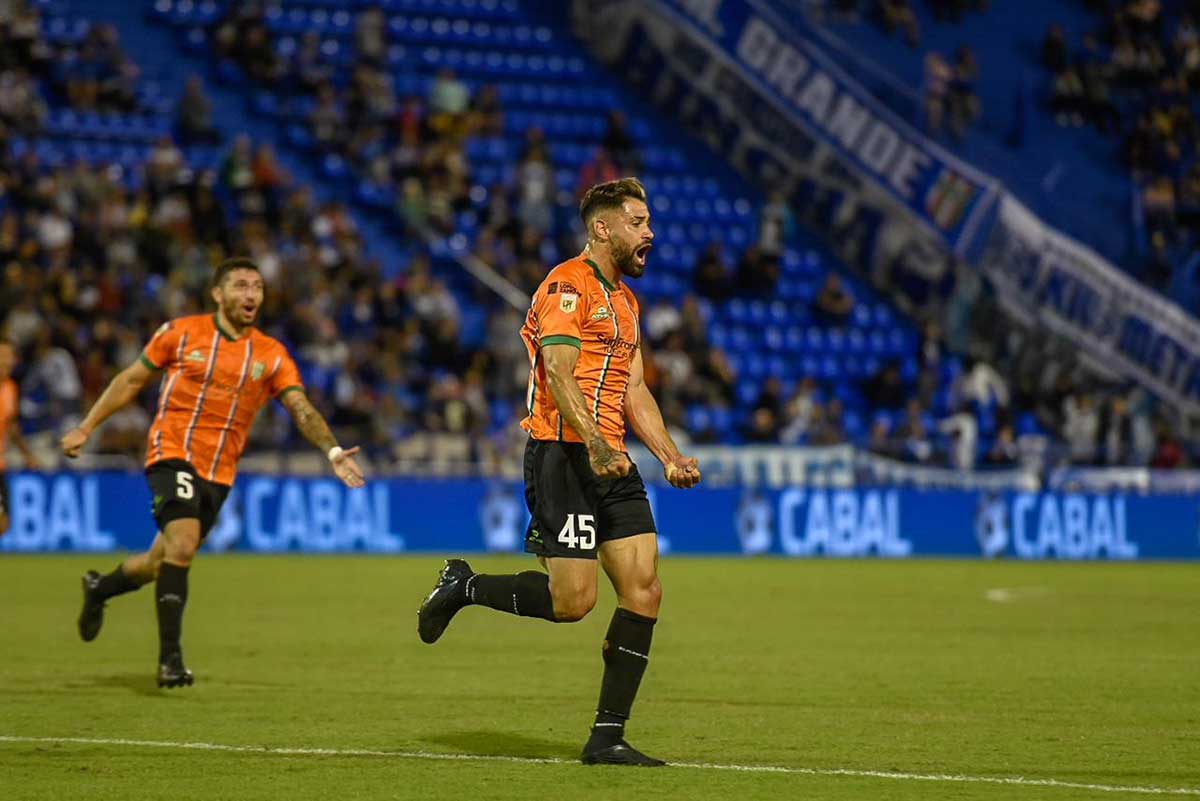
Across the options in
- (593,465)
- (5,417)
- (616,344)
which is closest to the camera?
(593,465)

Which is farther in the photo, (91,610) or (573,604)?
(91,610)

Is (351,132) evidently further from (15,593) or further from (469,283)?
(15,593)

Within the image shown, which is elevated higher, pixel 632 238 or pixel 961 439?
pixel 632 238

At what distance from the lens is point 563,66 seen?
3466cm

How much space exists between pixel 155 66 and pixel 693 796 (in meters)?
25.7

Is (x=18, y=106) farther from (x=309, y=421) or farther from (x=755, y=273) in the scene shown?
(x=309, y=421)

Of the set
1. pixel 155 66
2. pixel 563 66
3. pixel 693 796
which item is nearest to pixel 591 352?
pixel 693 796

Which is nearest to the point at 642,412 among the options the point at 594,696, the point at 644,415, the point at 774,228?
the point at 644,415

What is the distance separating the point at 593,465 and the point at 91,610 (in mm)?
4855

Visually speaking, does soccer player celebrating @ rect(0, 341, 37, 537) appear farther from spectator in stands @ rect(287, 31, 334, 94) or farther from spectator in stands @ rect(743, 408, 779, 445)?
spectator in stands @ rect(287, 31, 334, 94)

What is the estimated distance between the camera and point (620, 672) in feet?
26.7

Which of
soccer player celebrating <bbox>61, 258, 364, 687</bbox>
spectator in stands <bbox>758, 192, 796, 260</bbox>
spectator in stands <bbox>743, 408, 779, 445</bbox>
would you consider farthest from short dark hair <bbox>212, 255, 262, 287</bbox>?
spectator in stands <bbox>758, 192, 796, 260</bbox>

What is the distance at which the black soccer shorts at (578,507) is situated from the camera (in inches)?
322

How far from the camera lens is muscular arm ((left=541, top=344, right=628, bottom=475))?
25.9 feet
